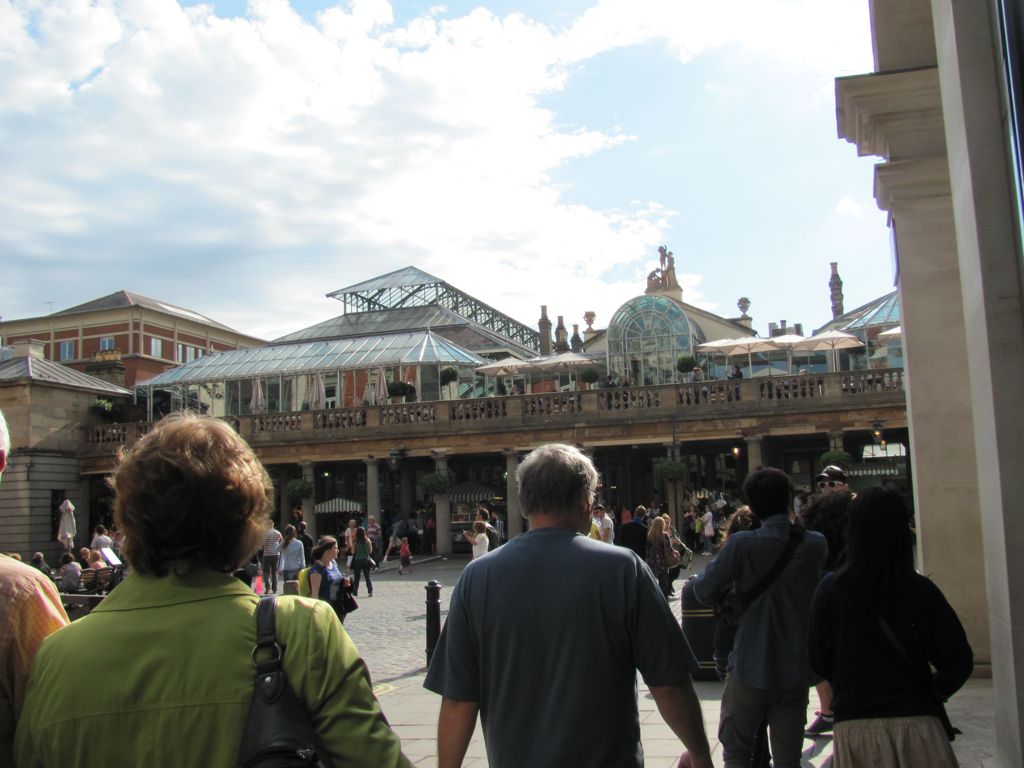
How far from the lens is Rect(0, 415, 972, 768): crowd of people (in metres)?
1.97

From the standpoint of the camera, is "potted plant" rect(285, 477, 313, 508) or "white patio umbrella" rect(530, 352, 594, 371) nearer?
"potted plant" rect(285, 477, 313, 508)

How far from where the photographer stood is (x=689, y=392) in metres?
26.9

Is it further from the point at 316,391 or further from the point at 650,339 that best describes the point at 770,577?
the point at 650,339

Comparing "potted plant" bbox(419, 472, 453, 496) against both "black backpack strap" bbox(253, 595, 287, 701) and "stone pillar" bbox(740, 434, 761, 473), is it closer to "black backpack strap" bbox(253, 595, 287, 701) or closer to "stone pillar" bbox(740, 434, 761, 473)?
"stone pillar" bbox(740, 434, 761, 473)

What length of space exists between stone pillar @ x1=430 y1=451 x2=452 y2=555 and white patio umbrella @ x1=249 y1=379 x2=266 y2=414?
9.69m

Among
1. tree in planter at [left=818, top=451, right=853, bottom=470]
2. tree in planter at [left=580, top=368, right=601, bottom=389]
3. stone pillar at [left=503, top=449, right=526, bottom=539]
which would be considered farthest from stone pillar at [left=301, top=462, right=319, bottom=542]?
tree in planter at [left=818, top=451, right=853, bottom=470]

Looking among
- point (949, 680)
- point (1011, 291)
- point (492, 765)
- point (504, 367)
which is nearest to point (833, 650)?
point (949, 680)

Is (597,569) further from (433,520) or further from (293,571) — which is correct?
(433,520)

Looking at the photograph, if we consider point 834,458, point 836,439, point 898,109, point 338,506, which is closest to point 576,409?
point 836,439

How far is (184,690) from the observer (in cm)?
196

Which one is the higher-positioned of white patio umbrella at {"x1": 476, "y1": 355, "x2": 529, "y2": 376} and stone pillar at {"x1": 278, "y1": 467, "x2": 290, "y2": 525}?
white patio umbrella at {"x1": 476, "y1": 355, "x2": 529, "y2": 376}

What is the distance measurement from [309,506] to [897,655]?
27563 millimetres

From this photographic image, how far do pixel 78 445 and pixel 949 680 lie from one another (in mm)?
33904

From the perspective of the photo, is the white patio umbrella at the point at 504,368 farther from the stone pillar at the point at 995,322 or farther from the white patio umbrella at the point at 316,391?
the stone pillar at the point at 995,322
